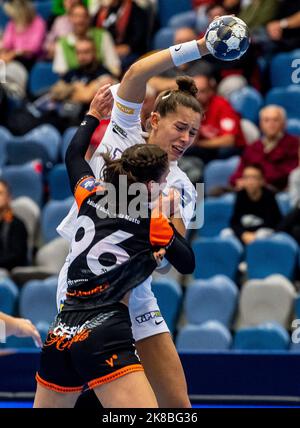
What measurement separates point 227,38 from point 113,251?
3.15ft

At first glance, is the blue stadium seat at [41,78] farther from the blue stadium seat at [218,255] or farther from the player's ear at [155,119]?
the player's ear at [155,119]

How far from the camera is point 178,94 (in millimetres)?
4609

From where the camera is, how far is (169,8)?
35.5 ft

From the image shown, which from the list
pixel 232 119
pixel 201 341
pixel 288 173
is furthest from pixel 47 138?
pixel 201 341

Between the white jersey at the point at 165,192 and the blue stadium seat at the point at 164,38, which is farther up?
the white jersey at the point at 165,192

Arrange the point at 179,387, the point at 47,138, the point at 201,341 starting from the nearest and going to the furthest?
the point at 179,387, the point at 201,341, the point at 47,138

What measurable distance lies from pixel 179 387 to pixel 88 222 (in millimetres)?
827

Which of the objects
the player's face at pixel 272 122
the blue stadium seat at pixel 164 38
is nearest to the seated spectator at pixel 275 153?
the player's face at pixel 272 122

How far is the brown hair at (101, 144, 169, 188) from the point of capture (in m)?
4.02

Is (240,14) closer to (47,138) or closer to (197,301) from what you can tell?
(47,138)

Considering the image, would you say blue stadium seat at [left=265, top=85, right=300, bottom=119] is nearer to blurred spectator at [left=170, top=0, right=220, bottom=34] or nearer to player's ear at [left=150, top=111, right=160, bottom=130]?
blurred spectator at [left=170, top=0, right=220, bottom=34]

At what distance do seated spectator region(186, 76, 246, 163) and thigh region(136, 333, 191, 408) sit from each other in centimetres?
448

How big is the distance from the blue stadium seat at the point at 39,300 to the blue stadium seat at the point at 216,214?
4.08ft

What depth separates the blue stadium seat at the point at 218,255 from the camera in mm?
7578
